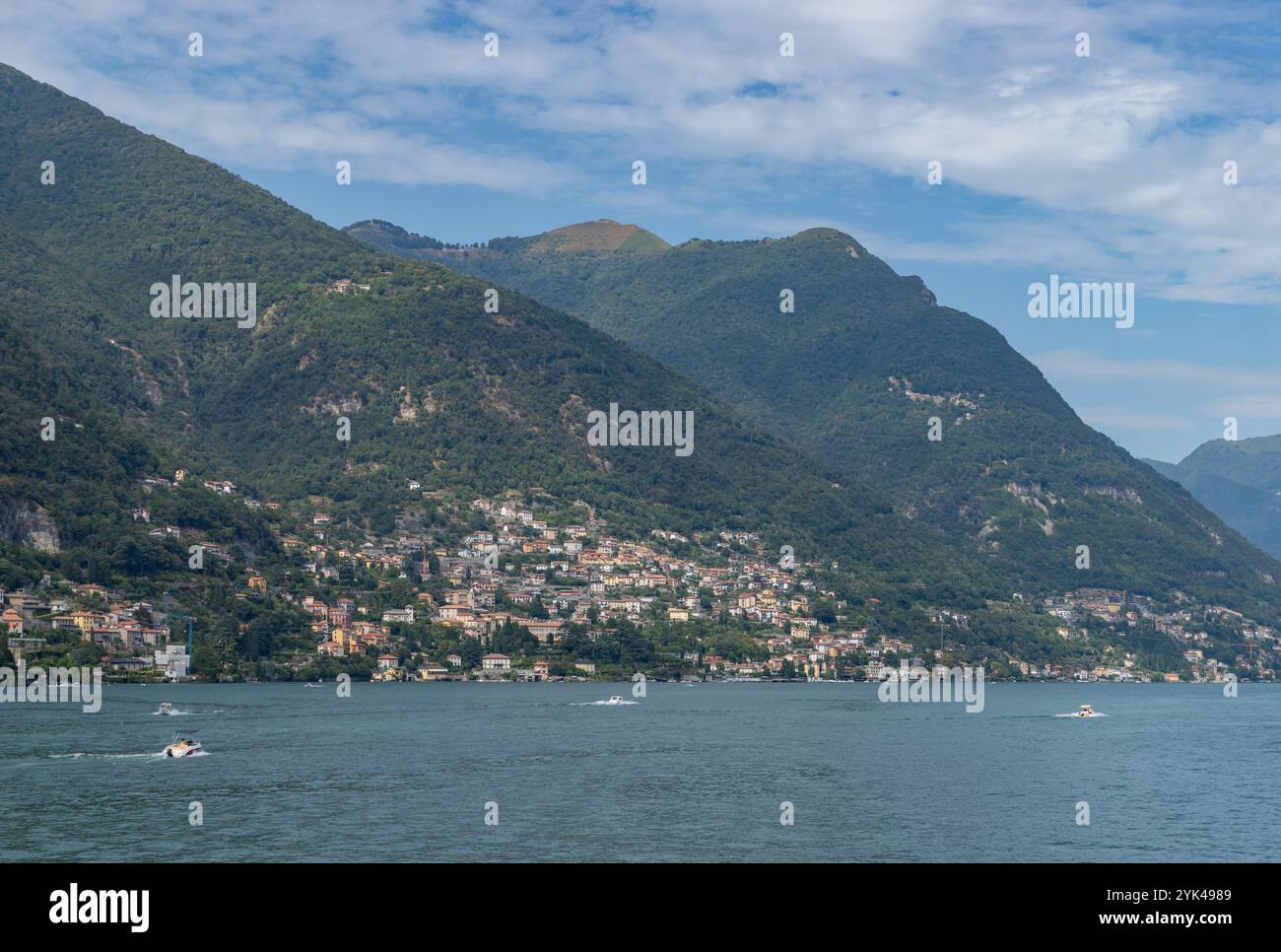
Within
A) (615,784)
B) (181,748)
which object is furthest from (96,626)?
(615,784)

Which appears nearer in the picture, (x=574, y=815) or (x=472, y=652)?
(x=574, y=815)

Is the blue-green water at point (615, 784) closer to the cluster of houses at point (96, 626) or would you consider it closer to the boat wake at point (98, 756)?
the boat wake at point (98, 756)

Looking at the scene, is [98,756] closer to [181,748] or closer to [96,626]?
[181,748]

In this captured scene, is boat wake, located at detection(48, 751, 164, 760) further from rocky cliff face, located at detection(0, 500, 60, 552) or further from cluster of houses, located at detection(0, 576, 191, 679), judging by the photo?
rocky cliff face, located at detection(0, 500, 60, 552)

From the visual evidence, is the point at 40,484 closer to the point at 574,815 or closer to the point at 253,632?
the point at 253,632

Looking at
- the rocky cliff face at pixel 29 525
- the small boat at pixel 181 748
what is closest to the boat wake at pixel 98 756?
the small boat at pixel 181 748

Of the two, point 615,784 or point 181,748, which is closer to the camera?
point 615,784

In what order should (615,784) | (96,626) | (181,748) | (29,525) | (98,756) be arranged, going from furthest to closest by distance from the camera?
(29,525), (96,626), (181,748), (98,756), (615,784)

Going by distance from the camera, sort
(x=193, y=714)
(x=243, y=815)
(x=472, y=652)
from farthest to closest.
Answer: (x=472, y=652), (x=193, y=714), (x=243, y=815)
